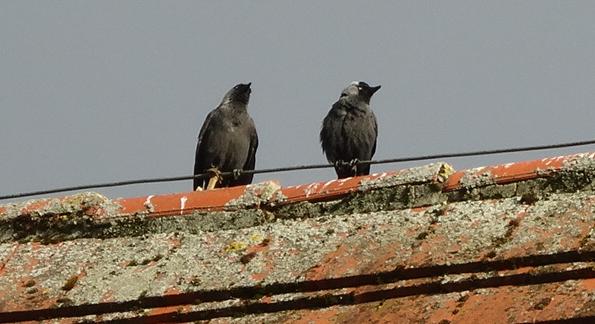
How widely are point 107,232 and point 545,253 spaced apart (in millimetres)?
1682

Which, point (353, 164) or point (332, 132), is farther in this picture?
point (332, 132)

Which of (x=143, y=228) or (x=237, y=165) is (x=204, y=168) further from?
(x=143, y=228)

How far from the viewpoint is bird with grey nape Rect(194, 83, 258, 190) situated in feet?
37.1

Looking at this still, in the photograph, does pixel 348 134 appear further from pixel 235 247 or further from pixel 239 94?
pixel 235 247

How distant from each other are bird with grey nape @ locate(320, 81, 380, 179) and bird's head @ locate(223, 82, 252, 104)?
788mm

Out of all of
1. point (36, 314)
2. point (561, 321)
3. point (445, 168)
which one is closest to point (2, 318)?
point (36, 314)

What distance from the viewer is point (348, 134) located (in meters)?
11.4

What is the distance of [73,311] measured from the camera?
3748 millimetres

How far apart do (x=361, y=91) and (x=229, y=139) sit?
5.15 feet

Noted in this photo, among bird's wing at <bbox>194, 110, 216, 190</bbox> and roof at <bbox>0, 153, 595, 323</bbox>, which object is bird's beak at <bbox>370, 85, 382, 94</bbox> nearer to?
bird's wing at <bbox>194, 110, 216, 190</bbox>

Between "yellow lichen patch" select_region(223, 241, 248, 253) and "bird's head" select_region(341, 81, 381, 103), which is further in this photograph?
"bird's head" select_region(341, 81, 381, 103)

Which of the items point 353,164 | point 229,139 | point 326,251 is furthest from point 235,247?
point 229,139

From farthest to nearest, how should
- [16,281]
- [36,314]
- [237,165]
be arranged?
[237,165]
[16,281]
[36,314]

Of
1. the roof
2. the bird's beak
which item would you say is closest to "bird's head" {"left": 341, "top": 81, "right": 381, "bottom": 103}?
the bird's beak
